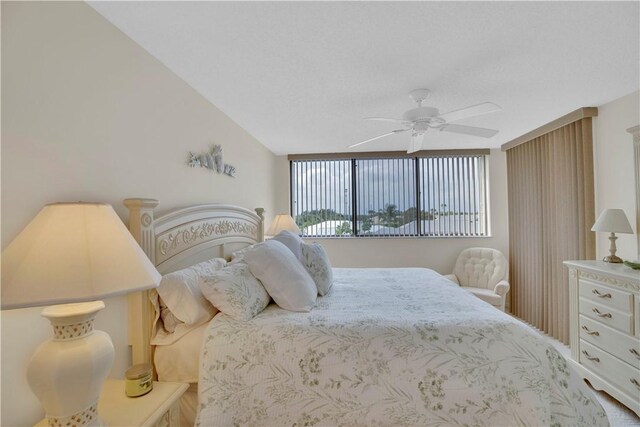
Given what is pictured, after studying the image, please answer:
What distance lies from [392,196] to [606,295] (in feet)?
9.01

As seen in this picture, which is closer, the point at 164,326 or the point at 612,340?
the point at 164,326

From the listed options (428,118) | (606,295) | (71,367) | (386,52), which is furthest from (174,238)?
(606,295)

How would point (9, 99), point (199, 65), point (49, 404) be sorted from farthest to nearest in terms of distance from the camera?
point (199, 65)
point (9, 99)
point (49, 404)

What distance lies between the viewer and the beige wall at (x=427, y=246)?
4.20 metres

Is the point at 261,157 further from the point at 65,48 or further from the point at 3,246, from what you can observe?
the point at 3,246

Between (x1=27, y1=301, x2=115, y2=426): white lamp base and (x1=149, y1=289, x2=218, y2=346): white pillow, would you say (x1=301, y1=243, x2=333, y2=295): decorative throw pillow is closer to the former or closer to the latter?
(x1=149, y1=289, x2=218, y2=346): white pillow

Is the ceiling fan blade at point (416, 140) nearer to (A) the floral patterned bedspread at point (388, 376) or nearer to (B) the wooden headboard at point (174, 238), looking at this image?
(A) the floral patterned bedspread at point (388, 376)

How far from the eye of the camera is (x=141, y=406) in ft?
3.82

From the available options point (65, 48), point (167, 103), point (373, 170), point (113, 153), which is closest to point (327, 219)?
point (373, 170)

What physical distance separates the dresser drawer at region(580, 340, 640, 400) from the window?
7.32ft

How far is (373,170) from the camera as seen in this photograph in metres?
4.54

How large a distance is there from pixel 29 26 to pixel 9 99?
317 millimetres

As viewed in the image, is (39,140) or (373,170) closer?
(39,140)

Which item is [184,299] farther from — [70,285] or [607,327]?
[607,327]
